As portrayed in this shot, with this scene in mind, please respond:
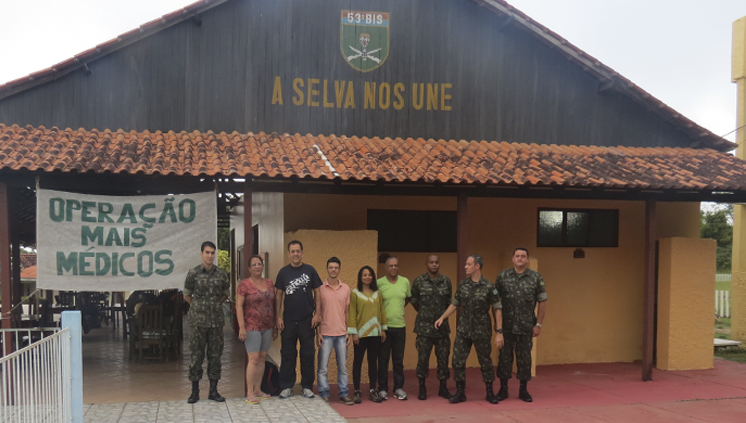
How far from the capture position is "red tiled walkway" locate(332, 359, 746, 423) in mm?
7773

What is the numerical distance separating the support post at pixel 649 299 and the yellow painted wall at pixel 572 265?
1420mm

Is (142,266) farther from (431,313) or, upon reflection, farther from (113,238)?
(431,313)

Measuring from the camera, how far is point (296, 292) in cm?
805

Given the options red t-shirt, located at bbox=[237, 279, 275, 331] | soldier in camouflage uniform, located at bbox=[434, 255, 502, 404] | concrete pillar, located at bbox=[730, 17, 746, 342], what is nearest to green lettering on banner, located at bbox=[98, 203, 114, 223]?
red t-shirt, located at bbox=[237, 279, 275, 331]

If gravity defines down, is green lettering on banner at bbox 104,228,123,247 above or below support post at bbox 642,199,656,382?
above

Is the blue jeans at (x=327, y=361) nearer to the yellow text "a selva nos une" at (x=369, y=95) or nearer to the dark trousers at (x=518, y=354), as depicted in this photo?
the dark trousers at (x=518, y=354)

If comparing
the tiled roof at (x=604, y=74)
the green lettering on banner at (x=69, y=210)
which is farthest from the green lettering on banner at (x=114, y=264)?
the tiled roof at (x=604, y=74)

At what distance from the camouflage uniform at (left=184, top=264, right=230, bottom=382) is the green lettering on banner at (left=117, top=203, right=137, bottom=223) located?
52.0 inches

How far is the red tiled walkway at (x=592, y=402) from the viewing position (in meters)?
7.77

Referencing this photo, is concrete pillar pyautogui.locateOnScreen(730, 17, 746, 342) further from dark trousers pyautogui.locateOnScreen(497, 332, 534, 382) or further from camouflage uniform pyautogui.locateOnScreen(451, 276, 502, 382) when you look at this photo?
camouflage uniform pyautogui.locateOnScreen(451, 276, 502, 382)

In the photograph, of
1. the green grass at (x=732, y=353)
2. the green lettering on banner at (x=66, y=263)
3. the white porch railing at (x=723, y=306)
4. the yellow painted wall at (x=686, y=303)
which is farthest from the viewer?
the white porch railing at (x=723, y=306)

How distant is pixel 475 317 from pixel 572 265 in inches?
145

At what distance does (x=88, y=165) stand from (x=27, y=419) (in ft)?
12.4

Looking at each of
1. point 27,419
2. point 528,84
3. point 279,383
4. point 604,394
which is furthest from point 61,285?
point 528,84
